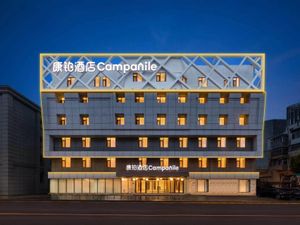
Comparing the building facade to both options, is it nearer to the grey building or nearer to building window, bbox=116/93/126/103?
building window, bbox=116/93/126/103

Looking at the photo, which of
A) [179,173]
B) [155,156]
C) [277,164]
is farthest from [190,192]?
[277,164]

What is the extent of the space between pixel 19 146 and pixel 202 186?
36.4 m

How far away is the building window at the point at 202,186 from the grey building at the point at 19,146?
34.7 metres

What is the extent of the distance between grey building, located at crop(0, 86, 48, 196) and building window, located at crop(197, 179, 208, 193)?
34747 mm

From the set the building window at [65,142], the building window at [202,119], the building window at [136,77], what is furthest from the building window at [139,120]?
the building window at [65,142]

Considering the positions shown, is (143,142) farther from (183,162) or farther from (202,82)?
(202,82)

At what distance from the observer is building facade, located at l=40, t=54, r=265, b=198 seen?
7575cm

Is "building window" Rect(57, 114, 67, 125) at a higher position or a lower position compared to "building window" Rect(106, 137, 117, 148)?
higher

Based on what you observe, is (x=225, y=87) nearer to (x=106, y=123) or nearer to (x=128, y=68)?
(x=128, y=68)

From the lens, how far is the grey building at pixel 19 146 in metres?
74.9

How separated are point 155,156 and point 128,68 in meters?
17.0

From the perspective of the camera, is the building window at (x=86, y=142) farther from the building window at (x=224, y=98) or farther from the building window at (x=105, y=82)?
the building window at (x=224, y=98)

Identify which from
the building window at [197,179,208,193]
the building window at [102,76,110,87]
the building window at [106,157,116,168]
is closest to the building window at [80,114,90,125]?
the building window at [102,76,110,87]

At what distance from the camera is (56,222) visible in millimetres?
29609
